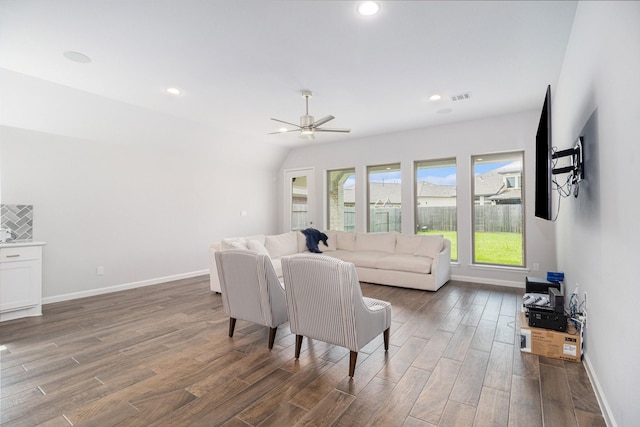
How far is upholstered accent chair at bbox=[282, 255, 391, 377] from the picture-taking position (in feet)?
7.30

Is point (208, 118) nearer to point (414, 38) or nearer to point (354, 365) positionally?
point (414, 38)

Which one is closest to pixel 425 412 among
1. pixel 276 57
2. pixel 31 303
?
pixel 276 57

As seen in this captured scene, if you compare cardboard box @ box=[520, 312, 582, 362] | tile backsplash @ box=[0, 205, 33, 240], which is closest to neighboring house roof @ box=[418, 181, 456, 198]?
cardboard box @ box=[520, 312, 582, 362]

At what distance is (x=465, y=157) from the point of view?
219 inches

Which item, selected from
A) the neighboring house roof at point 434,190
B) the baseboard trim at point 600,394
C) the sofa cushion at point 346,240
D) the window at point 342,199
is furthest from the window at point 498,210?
the baseboard trim at point 600,394

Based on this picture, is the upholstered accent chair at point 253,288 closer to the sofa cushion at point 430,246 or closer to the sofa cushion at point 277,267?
the sofa cushion at point 277,267

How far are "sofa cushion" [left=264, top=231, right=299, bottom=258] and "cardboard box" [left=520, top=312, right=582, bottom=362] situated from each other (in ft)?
12.4

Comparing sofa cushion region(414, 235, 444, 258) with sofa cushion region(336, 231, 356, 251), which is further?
sofa cushion region(336, 231, 356, 251)

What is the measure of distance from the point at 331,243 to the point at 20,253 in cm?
478

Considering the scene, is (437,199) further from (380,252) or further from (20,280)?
(20,280)

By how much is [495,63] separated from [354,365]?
3.42 m

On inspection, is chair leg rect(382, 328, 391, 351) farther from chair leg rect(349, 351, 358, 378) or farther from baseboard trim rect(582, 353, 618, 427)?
baseboard trim rect(582, 353, 618, 427)

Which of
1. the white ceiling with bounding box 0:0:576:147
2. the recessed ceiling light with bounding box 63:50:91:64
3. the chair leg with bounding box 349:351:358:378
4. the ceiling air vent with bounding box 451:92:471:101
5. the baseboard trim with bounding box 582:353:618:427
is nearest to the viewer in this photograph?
the baseboard trim with bounding box 582:353:618:427

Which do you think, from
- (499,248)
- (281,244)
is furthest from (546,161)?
(281,244)
